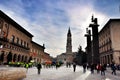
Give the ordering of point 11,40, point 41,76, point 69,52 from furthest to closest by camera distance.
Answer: point 69,52 < point 11,40 < point 41,76

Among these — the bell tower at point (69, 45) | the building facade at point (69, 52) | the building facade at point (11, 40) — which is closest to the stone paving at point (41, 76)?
the building facade at point (11, 40)

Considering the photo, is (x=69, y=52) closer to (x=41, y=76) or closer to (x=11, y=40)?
(x=11, y=40)

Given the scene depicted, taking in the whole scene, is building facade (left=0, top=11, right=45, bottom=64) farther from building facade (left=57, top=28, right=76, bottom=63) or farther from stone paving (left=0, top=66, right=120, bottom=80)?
building facade (left=57, top=28, right=76, bottom=63)

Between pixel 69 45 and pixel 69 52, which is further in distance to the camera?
pixel 69 45

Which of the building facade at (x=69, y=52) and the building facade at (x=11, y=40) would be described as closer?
the building facade at (x=11, y=40)

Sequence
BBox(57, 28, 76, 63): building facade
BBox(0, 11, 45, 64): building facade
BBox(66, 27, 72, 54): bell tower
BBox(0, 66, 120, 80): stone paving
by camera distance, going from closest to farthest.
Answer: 1. BBox(0, 66, 120, 80): stone paving
2. BBox(0, 11, 45, 64): building facade
3. BBox(57, 28, 76, 63): building facade
4. BBox(66, 27, 72, 54): bell tower

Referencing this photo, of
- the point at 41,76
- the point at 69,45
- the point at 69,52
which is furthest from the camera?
the point at 69,45

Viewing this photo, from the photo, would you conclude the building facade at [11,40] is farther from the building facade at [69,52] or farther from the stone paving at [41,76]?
the building facade at [69,52]

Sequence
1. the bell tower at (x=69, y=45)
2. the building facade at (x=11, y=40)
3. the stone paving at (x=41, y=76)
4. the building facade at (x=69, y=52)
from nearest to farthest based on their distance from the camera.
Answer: the stone paving at (x=41, y=76) → the building facade at (x=11, y=40) → the building facade at (x=69, y=52) → the bell tower at (x=69, y=45)

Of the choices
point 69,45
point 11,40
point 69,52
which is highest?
point 69,45

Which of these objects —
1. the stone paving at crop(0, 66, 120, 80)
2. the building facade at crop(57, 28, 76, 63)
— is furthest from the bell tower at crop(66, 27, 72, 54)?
the stone paving at crop(0, 66, 120, 80)

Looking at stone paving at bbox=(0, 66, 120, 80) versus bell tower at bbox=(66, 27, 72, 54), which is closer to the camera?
stone paving at bbox=(0, 66, 120, 80)

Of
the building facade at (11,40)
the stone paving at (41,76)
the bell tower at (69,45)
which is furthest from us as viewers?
the bell tower at (69,45)

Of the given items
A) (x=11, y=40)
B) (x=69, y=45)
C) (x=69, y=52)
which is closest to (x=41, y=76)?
(x=11, y=40)
